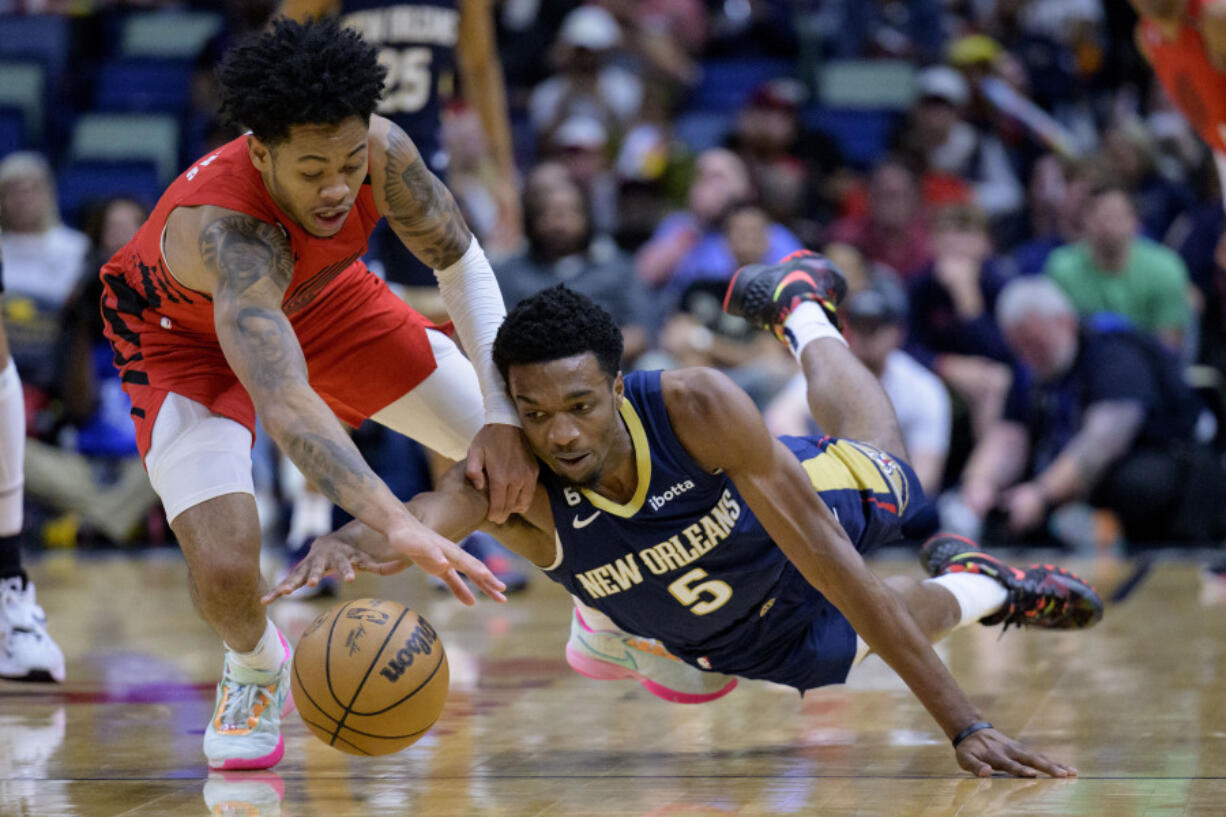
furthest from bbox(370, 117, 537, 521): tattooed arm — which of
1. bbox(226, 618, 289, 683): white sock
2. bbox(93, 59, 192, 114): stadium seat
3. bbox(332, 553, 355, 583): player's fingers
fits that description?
bbox(93, 59, 192, 114): stadium seat

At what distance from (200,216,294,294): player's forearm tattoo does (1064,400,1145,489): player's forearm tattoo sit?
17.5ft

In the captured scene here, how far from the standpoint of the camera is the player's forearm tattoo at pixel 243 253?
360 cm

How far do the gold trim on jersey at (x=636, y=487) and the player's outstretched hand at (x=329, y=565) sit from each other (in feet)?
1.80

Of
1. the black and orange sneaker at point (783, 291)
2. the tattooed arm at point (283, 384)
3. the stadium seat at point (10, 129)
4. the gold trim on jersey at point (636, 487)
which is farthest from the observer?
the stadium seat at point (10, 129)

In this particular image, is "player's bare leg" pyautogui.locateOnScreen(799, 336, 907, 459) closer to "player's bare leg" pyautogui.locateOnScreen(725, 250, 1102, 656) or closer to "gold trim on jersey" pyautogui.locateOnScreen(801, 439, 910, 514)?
"player's bare leg" pyautogui.locateOnScreen(725, 250, 1102, 656)

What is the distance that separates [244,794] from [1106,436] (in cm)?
560

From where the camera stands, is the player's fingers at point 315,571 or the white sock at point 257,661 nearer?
the player's fingers at point 315,571

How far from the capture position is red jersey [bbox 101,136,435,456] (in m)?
3.86

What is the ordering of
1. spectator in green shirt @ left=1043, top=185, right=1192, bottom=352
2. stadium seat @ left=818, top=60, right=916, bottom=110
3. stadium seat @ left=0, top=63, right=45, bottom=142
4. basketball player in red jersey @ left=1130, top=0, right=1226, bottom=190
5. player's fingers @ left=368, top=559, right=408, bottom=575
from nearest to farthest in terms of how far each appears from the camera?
player's fingers @ left=368, top=559, right=408, bottom=575, basketball player in red jersey @ left=1130, top=0, right=1226, bottom=190, spectator in green shirt @ left=1043, top=185, right=1192, bottom=352, stadium seat @ left=0, top=63, right=45, bottom=142, stadium seat @ left=818, top=60, right=916, bottom=110

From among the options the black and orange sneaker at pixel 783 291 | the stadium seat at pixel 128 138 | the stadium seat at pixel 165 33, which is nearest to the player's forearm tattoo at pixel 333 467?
the black and orange sneaker at pixel 783 291

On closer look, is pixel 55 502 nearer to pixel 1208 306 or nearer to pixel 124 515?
pixel 124 515

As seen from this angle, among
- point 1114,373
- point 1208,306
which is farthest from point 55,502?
point 1208,306

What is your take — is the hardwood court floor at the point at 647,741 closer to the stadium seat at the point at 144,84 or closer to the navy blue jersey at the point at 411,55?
the navy blue jersey at the point at 411,55

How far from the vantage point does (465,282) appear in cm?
417
